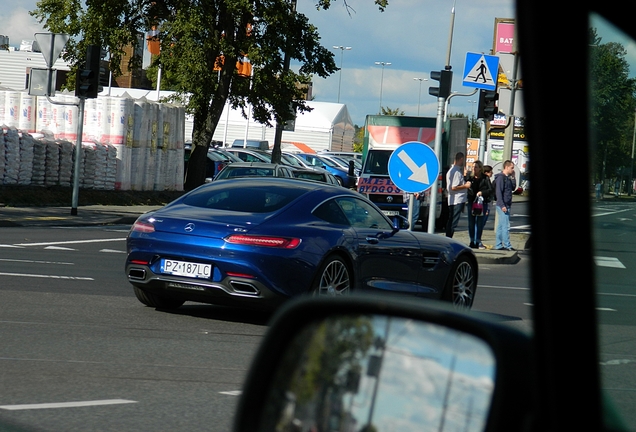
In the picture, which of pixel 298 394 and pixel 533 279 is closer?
pixel 533 279

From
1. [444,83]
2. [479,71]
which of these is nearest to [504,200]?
[479,71]

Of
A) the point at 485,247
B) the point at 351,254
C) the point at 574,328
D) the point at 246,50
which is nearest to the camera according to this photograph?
the point at 574,328

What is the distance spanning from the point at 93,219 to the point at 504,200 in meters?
9.08

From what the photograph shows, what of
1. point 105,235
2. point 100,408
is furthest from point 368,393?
point 105,235

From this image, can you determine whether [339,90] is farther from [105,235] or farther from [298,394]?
[298,394]

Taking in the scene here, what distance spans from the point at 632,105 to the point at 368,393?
55 cm

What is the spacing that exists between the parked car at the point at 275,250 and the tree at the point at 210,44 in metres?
25.7

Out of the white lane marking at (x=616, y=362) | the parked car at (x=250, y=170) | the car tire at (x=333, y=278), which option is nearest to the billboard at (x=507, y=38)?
the white lane marking at (x=616, y=362)

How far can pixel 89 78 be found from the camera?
22.2 m

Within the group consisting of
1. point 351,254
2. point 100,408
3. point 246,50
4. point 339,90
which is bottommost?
point 100,408

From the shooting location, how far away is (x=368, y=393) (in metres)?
1.42

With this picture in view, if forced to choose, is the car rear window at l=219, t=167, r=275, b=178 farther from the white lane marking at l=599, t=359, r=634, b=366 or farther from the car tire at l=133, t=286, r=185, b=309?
the white lane marking at l=599, t=359, r=634, b=366

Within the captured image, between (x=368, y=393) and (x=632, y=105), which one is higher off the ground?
(x=632, y=105)

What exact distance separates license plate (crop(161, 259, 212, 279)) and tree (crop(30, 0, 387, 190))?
87.1 feet
